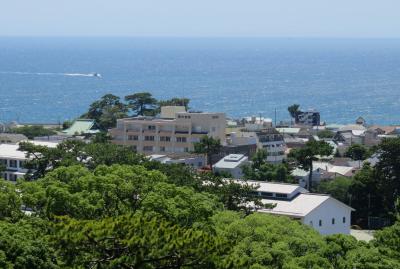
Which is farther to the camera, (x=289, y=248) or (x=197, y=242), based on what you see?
(x=289, y=248)

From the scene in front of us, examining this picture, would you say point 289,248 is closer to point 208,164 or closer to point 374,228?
point 374,228

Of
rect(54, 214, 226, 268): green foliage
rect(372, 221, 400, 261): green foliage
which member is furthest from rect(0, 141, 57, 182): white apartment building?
rect(54, 214, 226, 268): green foliage

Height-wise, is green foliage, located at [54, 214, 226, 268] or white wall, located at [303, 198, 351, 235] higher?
green foliage, located at [54, 214, 226, 268]

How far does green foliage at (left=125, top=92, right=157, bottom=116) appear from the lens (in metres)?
61.8

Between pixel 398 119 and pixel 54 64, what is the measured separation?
99.0 metres

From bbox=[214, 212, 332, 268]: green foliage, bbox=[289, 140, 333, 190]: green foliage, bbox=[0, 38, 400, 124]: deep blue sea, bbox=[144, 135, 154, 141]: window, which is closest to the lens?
bbox=[214, 212, 332, 268]: green foliage

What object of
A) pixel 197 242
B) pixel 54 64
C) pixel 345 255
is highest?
pixel 197 242

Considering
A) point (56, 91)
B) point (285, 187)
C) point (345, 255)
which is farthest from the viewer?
point (56, 91)

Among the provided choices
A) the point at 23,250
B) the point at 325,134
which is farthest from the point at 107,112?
the point at 23,250

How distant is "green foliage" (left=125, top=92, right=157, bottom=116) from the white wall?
29871 mm

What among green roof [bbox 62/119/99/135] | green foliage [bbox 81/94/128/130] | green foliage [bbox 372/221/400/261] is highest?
green foliage [bbox 372/221/400/261]

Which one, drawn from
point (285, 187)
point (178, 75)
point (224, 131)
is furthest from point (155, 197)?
point (178, 75)

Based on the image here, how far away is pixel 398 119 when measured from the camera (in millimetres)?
88875

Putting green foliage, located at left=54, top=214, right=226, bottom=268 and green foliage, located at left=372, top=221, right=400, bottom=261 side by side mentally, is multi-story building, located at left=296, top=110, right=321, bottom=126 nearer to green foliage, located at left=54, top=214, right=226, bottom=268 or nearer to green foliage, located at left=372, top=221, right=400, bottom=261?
green foliage, located at left=372, top=221, right=400, bottom=261
